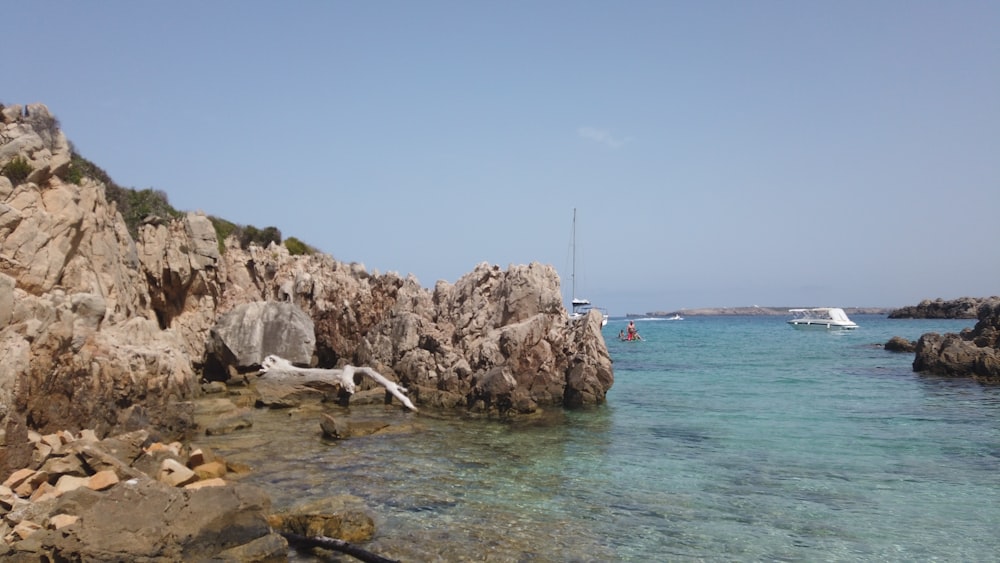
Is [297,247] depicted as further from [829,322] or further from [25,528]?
[829,322]

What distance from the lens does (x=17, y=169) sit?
2177cm

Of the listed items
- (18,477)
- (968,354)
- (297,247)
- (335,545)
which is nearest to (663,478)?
(335,545)

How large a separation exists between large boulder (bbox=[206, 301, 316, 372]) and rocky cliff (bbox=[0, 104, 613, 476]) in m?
0.80

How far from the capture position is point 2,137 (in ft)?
74.6

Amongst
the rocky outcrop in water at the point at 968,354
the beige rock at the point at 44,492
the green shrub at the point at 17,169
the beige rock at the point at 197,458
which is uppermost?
the green shrub at the point at 17,169

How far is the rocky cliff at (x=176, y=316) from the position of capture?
16.3m

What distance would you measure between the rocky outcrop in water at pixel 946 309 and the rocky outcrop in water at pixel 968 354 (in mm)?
82907

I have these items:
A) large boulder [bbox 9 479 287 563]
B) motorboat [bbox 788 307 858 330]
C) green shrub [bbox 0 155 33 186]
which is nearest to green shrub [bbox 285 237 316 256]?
green shrub [bbox 0 155 33 186]

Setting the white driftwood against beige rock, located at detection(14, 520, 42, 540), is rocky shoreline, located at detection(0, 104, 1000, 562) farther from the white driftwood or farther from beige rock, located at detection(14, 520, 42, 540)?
the white driftwood

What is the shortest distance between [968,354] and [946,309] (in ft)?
349

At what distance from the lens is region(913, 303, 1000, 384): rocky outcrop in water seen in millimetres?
39125

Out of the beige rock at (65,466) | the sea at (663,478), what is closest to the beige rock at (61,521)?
the beige rock at (65,466)

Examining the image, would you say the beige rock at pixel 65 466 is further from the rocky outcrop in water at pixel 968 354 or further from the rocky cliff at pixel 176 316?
the rocky outcrop in water at pixel 968 354

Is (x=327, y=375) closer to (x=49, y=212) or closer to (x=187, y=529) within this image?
(x=49, y=212)
